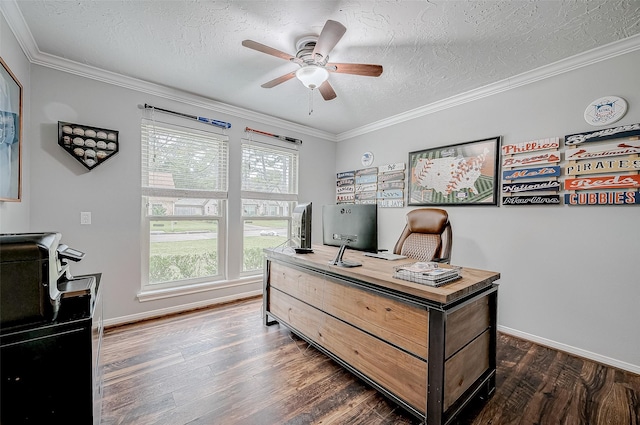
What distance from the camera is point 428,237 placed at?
256cm

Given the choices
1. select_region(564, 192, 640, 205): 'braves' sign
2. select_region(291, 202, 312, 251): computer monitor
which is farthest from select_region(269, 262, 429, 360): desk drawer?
select_region(564, 192, 640, 205): 'braves' sign

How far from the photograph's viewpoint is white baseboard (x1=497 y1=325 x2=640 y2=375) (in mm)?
1976

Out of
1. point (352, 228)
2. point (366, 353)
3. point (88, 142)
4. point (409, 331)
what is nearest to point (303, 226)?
point (352, 228)

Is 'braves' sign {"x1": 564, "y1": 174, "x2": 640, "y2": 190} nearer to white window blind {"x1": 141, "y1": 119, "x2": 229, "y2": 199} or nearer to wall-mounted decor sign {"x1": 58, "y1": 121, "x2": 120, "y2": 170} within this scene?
white window blind {"x1": 141, "y1": 119, "x2": 229, "y2": 199}

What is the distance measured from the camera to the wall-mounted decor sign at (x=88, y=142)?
231 cm

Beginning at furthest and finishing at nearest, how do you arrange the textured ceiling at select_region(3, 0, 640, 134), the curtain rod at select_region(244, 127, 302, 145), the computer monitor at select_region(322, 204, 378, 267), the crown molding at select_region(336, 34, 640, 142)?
the curtain rod at select_region(244, 127, 302, 145) → the crown molding at select_region(336, 34, 640, 142) → the computer monitor at select_region(322, 204, 378, 267) → the textured ceiling at select_region(3, 0, 640, 134)

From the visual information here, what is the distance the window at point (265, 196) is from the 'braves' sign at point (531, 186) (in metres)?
2.66

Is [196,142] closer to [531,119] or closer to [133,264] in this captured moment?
[133,264]

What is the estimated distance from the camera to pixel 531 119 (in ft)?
8.11

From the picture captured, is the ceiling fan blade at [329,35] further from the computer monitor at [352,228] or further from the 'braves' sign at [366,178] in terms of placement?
the 'braves' sign at [366,178]

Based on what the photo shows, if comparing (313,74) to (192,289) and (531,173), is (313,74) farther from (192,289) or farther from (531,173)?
(192,289)

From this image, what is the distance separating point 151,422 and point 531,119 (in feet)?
12.2

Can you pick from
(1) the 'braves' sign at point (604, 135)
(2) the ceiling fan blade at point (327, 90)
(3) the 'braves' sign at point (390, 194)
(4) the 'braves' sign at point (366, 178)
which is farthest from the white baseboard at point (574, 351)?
(2) the ceiling fan blade at point (327, 90)

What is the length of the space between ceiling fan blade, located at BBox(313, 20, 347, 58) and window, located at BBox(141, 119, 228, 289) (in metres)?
1.96
